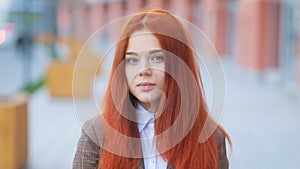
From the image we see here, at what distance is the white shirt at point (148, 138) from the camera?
129 cm

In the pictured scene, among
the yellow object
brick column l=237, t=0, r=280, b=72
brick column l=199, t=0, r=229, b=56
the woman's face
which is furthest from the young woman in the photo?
brick column l=199, t=0, r=229, b=56

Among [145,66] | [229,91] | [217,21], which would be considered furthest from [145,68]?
[217,21]

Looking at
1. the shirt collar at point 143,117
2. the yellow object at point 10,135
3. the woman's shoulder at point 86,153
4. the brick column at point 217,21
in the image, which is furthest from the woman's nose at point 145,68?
the brick column at point 217,21

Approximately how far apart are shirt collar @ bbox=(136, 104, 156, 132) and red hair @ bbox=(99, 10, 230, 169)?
12mm

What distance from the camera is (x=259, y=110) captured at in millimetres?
10820

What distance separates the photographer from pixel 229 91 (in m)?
13.2

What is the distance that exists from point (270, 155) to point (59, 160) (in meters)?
2.42

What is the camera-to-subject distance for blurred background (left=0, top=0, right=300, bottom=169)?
11.9 ft

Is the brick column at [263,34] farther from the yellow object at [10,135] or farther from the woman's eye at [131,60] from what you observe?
the woman's eye at [131,60]

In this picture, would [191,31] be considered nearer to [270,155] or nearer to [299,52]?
[270,155]

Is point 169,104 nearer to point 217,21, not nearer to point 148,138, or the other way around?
point 148,138

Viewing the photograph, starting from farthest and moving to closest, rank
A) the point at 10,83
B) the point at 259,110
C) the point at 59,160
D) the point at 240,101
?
1. the point at 10,83
2. the point at 240,101
3. the point at 259,110
4. the point at 59,160

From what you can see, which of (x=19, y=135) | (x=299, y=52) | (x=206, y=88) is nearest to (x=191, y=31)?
(x=206, y=88)

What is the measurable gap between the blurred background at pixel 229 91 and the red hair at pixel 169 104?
5cm
